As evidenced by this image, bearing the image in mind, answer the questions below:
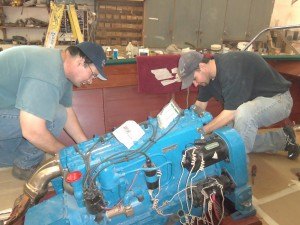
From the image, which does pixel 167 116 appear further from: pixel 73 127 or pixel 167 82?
pixel 167 82

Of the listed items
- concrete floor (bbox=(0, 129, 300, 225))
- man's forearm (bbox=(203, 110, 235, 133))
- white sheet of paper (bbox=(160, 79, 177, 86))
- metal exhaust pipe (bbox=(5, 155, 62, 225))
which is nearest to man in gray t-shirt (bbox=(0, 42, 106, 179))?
metal exhaust pipe (bbox=(5, 155, 62, 225))

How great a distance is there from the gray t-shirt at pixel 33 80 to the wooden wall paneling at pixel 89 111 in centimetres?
73

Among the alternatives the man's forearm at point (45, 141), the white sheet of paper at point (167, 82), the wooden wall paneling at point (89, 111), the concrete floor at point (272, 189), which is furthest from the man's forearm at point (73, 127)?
the white sheet of paper at point (167, 82)

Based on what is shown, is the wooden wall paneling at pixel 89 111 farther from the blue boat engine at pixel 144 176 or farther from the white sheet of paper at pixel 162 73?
the blue boat engine at pixel 144 176

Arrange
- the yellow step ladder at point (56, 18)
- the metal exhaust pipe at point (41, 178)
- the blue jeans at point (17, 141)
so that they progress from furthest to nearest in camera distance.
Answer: the yellow step ladder at point (56, 18) < the blue jeans at point (17, 141) < the metal exhaust pipe at point (41, 178)

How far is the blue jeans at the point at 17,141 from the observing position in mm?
1731

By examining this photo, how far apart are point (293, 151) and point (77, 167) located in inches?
79.7

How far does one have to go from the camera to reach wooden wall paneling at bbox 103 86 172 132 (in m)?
2.50

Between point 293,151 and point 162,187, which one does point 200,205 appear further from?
point 293,151

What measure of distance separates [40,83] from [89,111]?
3.46ft

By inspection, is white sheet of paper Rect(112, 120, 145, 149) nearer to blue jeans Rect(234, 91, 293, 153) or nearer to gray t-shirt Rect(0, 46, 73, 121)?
gray t-shirt Rect(0, 46, 73, 121)

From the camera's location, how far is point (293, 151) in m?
2.36

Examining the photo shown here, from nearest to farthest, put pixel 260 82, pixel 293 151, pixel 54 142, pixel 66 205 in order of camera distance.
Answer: pixel 66 205 < pixel 54 142 < pixel 260 82 < pixel 293 151

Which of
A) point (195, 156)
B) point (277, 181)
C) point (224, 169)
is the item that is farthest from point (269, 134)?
point (195, 156)
